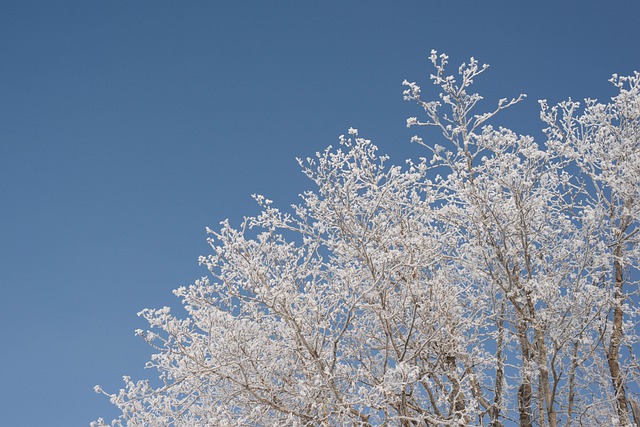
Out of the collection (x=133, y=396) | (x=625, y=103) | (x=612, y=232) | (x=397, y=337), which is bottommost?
(x=133, y=396)

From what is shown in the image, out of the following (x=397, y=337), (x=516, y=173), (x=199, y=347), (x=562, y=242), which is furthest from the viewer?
(x=562, y=242)

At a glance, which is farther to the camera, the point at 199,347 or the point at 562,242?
the point at 562,242

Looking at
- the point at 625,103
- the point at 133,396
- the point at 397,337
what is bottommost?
the point at 133,396

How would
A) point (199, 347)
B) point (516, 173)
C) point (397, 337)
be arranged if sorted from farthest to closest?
point (397, 337), point (516, 173), point (199, 347)

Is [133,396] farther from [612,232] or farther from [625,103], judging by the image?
[625,103]

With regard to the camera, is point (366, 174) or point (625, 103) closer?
point (366, 174)

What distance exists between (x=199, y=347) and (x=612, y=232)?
6.85 metres

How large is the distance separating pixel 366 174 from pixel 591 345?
475 centimetres

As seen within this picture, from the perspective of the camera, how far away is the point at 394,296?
1026 cm

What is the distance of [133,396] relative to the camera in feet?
32.3

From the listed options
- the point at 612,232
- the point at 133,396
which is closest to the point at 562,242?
the point at 612,232

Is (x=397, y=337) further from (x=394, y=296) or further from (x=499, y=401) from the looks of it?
(x=499, y=401)

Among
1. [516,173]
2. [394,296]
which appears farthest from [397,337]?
[516,173]

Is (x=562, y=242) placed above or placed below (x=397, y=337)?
above
